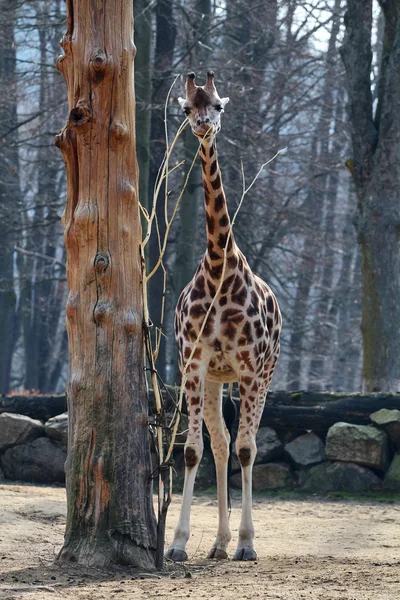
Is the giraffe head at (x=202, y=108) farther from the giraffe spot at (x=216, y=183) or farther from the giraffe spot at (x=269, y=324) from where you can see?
the giraffe spot at (x=269, y=324)

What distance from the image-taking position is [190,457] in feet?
23.9

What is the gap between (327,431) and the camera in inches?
461

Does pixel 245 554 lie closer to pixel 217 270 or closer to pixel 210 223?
pixel 217 270

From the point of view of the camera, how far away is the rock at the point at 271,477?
1166 cm

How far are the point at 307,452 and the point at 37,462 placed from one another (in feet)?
11.1

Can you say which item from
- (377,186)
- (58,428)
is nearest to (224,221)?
(58,428)

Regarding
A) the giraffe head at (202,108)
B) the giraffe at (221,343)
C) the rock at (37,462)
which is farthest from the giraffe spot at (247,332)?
the rock at (37,462)

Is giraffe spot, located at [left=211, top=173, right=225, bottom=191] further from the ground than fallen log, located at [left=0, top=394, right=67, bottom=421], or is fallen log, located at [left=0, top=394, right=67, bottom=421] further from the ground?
giraffe spot, located at [left=211, top=173, right=225, bottom=191]

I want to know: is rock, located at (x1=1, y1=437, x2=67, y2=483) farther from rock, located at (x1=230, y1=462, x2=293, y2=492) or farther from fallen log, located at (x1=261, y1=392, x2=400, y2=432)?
fallen log, located at (x1=261, y1=392, x2=400, y2=432)

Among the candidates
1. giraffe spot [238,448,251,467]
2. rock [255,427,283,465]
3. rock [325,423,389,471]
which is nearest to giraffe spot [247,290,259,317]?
giraffe spot [238,448,251,467]

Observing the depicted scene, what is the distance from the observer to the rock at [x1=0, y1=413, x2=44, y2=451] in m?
11.9

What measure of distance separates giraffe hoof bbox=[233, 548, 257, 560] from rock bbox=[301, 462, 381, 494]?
4.48 metres

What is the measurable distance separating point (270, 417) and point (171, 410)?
1260 mm

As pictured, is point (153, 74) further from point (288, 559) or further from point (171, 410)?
point (288, 559)
